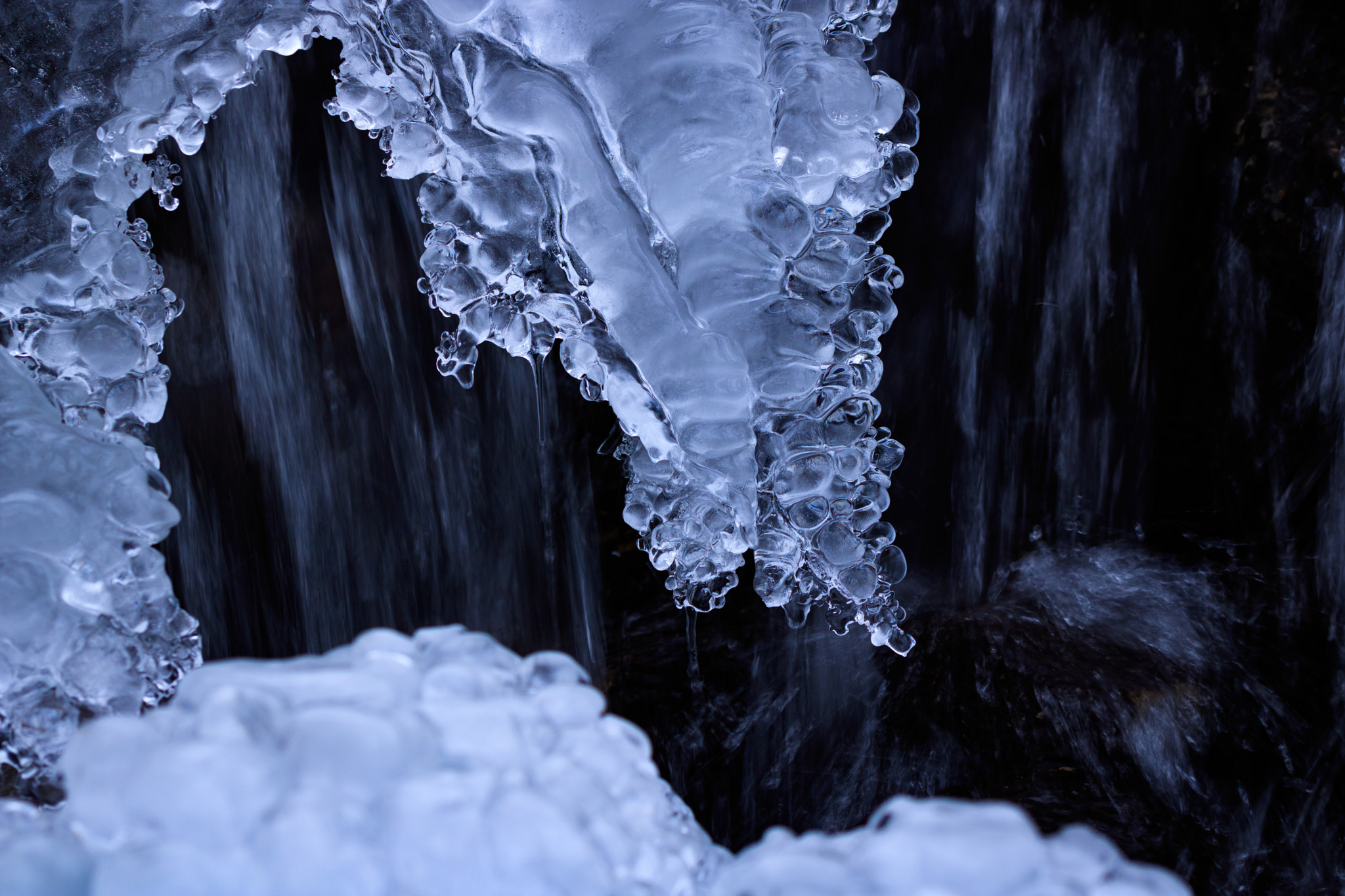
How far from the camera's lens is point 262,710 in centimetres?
82

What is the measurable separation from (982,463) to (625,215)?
149 cm

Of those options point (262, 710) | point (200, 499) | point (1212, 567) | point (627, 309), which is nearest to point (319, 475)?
point (200, 499)

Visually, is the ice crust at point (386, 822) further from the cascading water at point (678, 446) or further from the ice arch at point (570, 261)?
the ice arch at point (570, 261)

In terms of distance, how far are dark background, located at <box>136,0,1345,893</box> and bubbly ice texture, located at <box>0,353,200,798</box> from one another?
1199 mm

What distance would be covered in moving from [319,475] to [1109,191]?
248 centimetres

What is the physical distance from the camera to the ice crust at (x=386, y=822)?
75 centimetres

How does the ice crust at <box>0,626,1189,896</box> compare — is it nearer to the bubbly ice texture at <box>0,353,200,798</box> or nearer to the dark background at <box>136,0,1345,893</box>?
the bubbly ice texture at <box>0,353,200,798</box>

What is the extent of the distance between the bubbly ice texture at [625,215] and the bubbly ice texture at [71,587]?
0.17m

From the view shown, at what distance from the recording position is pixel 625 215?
1.70m

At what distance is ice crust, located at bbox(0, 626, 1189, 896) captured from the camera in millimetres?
752

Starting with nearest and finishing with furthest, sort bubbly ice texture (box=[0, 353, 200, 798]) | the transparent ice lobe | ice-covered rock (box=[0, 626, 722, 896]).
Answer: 1. ice-covered rock (box=[0, 626, 722, 896])
2. bubbly ice texture (box=[0, 353, 200, 798])
3. the transparent ice lobe

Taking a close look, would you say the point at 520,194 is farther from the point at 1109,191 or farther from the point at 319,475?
the point at 1109,191

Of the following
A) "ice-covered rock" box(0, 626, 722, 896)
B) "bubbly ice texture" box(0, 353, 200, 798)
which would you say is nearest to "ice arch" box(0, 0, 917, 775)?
"bubbly ice texture" box(0, 353, 200, 798)

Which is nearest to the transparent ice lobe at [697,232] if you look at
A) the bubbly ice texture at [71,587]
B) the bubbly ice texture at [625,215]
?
the bubbly ice texture at [625,215]
